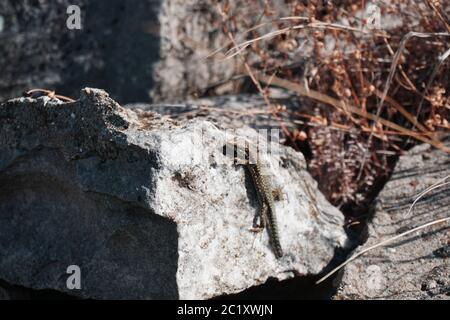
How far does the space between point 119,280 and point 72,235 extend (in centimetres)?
33

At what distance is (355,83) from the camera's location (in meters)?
4.25

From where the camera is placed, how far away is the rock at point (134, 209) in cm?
283

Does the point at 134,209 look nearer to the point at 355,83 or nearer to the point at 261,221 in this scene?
the point at 261,221

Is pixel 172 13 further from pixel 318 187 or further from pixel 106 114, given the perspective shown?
pixel 106 114

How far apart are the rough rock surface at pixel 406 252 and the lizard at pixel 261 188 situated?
1.39ft

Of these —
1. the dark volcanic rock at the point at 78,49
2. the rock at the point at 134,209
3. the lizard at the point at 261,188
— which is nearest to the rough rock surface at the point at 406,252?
the rock at the point at 134,209

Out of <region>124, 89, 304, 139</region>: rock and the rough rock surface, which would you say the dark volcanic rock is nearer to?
<region>124, 89, 304, 139</region>: rock

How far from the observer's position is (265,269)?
3123 mm

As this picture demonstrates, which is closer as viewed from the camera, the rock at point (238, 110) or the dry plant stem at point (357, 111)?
the dry plant stem at point (357, 111)

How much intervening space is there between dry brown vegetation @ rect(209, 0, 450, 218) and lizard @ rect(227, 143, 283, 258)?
0.71 meters

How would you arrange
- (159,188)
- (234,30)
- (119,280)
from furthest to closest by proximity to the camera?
1. (234,30)
2. (119,280)
3. (159,188)

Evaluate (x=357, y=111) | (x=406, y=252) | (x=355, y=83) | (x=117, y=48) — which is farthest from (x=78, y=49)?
(x=406, y=252)

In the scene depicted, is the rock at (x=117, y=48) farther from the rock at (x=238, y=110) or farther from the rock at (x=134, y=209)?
the rock at (x=134, y=209)
